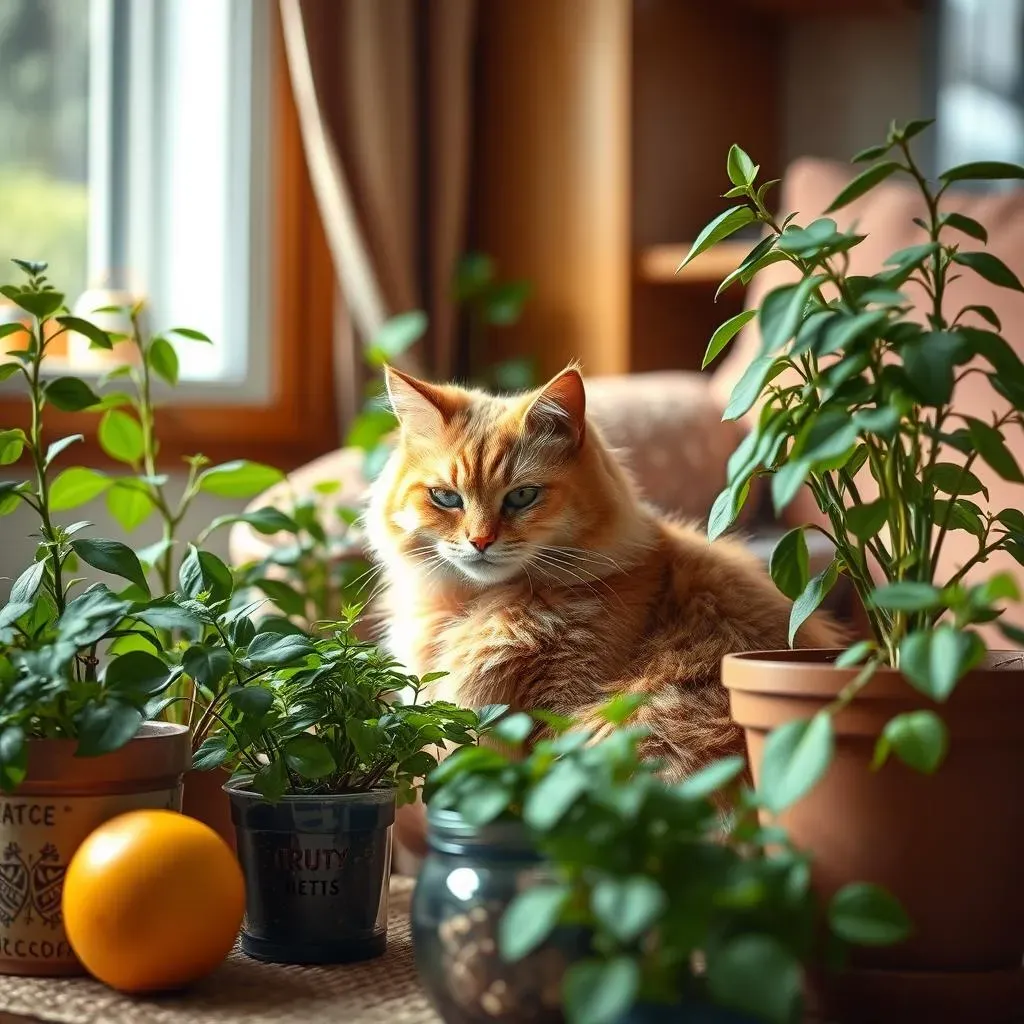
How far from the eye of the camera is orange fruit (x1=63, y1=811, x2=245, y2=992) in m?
0.88

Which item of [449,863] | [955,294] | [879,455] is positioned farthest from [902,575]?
[955,294]

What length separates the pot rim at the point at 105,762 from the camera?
37.1 inches

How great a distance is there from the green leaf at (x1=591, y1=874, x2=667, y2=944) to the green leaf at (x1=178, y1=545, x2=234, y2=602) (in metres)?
0.52

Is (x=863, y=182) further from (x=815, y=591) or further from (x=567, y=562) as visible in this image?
(x=567, y=562)

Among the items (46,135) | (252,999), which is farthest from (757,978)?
(46,135)

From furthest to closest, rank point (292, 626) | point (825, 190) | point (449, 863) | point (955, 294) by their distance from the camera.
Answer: point (825, 190) → point (955, 294) → point (292, 626) → point (449, 863)

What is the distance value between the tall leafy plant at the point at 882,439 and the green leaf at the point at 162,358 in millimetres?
713

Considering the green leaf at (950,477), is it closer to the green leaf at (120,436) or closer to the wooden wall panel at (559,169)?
the green leaf at (120,436)

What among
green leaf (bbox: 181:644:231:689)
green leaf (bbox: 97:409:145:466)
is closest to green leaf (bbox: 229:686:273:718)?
green leaf (bbox: 181:644:231:689)

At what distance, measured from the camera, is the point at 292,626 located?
4.18ft

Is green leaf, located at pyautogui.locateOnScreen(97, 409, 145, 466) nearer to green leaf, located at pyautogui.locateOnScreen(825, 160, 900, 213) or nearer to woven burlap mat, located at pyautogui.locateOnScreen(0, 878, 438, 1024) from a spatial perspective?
woven burlap mat, located at pyautogui.locateOnScreen(0, 878, 438, 1024)

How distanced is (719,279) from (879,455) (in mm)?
1996

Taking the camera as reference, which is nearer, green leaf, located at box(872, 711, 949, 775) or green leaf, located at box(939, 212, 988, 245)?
green leaf, located at box(872, 711, 949, 775)

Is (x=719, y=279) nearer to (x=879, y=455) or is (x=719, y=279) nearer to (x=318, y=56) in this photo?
(x=318, y=56)
